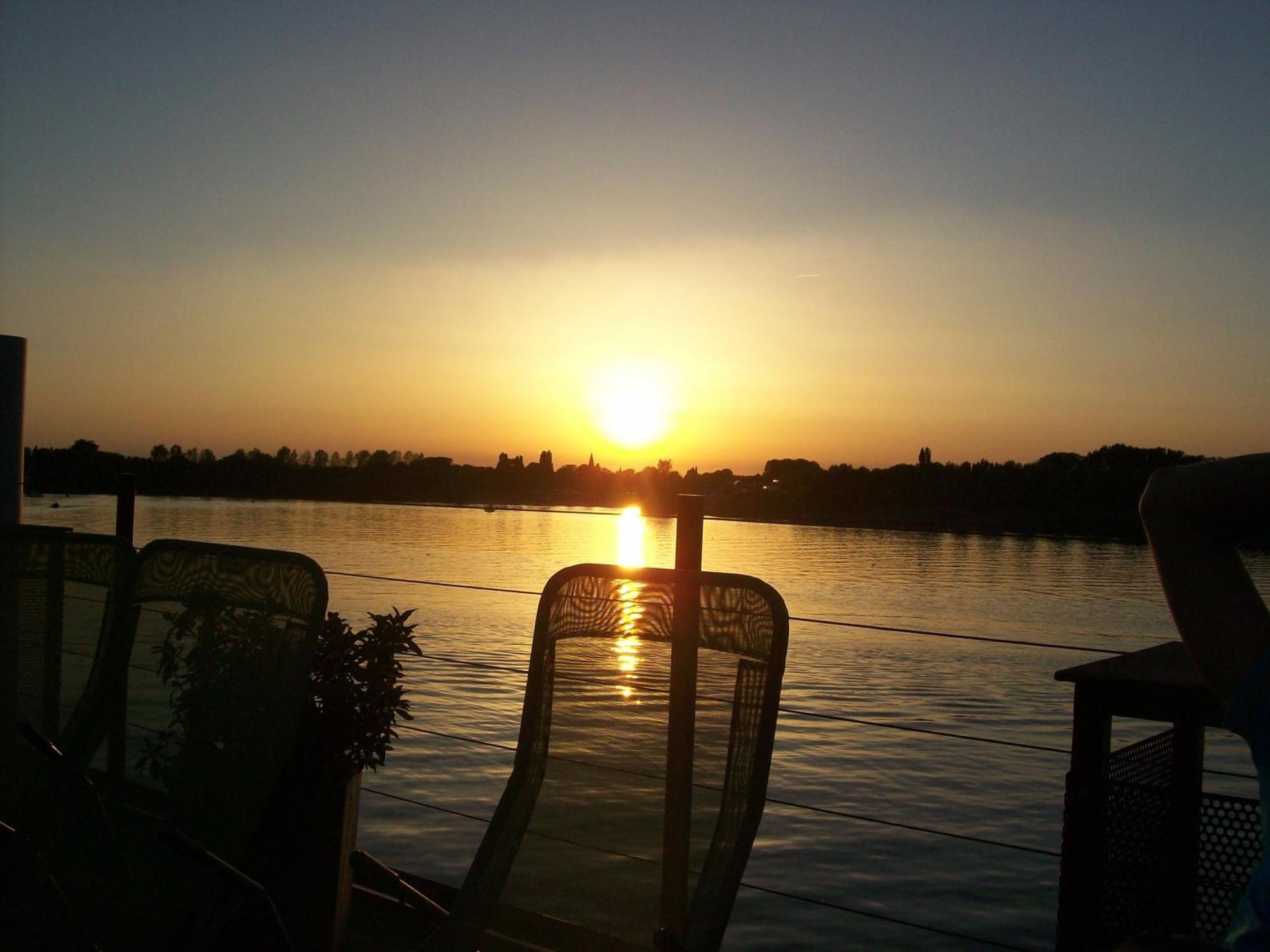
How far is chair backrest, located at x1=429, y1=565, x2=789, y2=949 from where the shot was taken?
1.71 metres

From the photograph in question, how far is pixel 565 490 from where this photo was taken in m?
53.2

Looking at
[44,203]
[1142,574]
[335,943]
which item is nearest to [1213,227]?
[44,203]

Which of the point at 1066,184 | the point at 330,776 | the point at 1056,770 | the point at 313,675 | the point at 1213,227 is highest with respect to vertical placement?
the point at 1066,184

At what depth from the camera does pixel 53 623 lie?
8.26 ft

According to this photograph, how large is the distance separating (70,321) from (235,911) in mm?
11291

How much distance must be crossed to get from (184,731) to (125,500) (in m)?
1.83

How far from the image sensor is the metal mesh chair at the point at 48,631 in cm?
240

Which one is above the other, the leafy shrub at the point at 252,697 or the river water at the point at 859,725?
the leafy shrub at the point at 252,697

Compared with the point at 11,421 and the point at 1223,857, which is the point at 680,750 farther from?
the point at 11,421

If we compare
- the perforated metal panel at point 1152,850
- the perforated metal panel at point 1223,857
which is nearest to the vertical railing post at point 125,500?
the perforated metal panel at point 1152,850

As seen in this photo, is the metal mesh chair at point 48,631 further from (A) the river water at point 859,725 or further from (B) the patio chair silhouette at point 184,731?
(A) the river water at point 859,725

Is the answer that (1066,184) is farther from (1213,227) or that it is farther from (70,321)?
(70,321)

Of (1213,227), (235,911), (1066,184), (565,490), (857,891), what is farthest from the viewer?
(565,490)

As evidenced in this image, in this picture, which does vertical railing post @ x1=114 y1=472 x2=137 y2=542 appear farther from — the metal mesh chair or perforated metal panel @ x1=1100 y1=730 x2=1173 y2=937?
perforated metal panel @ x1=1100 y1=730 x2=1173 y2=937
